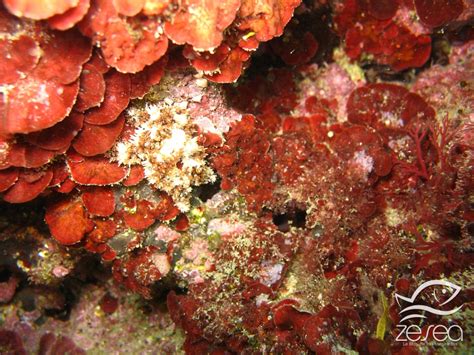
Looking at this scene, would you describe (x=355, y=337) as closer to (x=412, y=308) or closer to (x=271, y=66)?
(x=412, y=308)

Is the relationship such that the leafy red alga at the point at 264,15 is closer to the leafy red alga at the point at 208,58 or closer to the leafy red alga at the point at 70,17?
the leafy red alga at the point at 208,58

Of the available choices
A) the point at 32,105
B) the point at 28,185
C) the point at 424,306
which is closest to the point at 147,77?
the point at 32,105

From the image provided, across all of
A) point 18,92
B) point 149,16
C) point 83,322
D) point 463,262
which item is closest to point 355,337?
point 463,262

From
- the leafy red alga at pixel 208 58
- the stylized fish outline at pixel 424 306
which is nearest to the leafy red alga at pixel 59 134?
the leafy red alga at pixel 208 58

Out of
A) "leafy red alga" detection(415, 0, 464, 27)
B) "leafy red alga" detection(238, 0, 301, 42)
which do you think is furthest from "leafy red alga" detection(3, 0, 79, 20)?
"leafy red alga" detection(415, 0, 464, 27)

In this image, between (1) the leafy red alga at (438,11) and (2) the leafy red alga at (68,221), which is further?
(1) the leafy red alga at (438,11)

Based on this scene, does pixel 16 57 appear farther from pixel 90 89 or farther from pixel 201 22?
pixel 201 22
